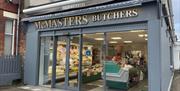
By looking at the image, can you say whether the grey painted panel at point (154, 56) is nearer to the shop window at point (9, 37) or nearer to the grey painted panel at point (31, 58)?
the grey painted panel at point (31, 58)

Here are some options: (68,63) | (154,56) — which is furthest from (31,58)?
(154,56)

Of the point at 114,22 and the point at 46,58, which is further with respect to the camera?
the point at 46,58

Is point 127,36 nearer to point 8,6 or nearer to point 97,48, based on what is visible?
point 97,48

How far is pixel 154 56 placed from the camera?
707 centimetres

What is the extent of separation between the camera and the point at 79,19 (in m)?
9.11

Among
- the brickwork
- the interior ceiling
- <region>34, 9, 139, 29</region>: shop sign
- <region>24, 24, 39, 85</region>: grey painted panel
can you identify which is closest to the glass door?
<region>34, 9, 139, 29</region>: shop sign

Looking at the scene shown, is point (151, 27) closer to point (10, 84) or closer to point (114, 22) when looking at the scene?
point (114, 22)

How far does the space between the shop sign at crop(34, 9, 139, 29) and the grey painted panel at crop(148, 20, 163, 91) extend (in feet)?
2.73

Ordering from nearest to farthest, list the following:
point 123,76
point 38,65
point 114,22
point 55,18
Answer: point 114,22, point 123,76, point 55,18, point 38,65

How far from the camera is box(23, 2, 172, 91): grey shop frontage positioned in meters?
7.25

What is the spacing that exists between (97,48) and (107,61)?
0.71 metres

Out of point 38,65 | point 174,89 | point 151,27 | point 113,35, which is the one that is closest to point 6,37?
point 38,65

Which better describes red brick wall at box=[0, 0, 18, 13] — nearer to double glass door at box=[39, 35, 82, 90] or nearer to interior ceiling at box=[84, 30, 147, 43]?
double glass door at box=[39, 35, 82, 90]

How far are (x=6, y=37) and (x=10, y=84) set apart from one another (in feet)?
8.18
